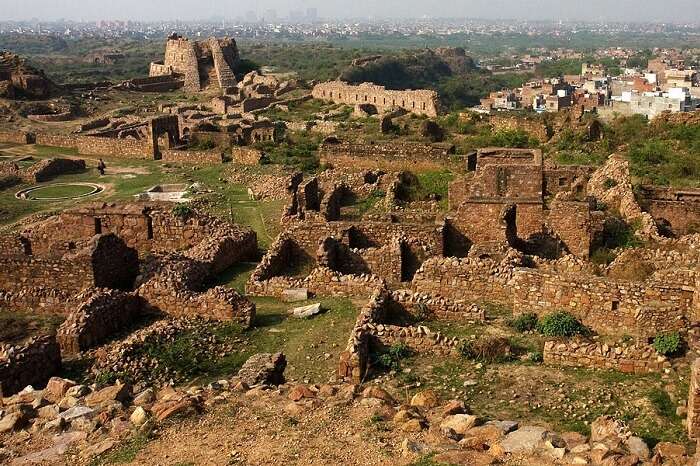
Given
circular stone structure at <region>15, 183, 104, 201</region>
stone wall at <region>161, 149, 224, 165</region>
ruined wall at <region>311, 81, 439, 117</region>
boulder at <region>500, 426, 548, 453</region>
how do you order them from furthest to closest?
ruined wall at <region>311, 81, 439, 117</region> → stone wall at <region>161, 149, 224, 165</region> → circular stone structure at <region>15, 183, 104, 201</region> → boulder at <region>500, 426, 548, 453</region>

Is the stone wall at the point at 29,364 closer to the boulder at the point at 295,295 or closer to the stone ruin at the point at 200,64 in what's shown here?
the boulder at the point at 295,295

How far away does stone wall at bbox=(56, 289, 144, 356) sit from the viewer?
1115 centimetres

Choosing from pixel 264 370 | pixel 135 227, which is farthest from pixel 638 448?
pixel 135 227

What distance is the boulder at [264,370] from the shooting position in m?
9.19

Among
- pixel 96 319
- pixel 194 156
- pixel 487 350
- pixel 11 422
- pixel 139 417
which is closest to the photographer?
pixel 139 417

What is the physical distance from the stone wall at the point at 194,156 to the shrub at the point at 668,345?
23231 millimetres

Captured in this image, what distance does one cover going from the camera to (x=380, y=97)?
56.7m

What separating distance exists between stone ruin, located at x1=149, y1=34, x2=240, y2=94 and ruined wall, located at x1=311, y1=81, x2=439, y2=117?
1461 cm

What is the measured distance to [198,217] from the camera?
17.4m

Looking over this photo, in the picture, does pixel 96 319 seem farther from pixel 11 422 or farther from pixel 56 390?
pixel 11 422

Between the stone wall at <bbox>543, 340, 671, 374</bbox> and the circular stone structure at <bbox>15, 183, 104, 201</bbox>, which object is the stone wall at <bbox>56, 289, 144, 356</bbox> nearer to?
the stone wall at <bbox>543, 340, 671, 374</bbox>

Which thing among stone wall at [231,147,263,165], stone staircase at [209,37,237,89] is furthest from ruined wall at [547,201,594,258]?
stone staircase at [209,37,237,89]

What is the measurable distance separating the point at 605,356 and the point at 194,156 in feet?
80.5

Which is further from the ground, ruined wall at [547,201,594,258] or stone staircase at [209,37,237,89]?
stone staircase at [209,37,237,89]
